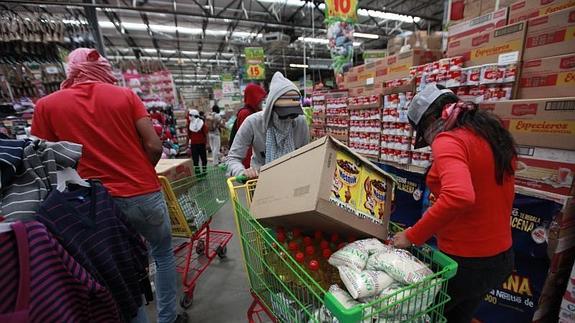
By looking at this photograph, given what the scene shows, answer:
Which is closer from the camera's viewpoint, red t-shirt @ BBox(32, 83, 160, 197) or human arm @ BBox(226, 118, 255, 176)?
red t-shirt @ BBox(32, 83, 160, 197)

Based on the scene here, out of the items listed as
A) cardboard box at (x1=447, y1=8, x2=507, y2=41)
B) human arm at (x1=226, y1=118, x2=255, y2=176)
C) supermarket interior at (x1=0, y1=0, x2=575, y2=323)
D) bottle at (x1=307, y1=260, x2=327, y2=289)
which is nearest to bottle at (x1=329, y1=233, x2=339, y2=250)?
supermarket interior at (x1=0, y1=0, x2=575, y2=323)

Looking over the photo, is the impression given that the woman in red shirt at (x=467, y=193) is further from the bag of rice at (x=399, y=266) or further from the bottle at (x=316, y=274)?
the bottle at (x=316, y=274)

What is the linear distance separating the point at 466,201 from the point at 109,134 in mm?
1895

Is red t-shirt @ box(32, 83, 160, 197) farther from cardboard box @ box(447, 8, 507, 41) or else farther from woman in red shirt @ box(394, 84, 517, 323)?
cardboard box @ box(447, 8, 507, 41)

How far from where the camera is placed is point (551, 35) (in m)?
1.83

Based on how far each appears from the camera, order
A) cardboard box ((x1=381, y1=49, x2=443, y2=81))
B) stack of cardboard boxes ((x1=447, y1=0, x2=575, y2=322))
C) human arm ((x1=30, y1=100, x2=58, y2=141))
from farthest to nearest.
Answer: cardboard box ((x1=381, y1=49, x2=443, y2=81)) < stack of cardboard boxes ((x1=447, y1=0, x2=575, y2=322)) < human arm ((x1=30, y1=100, x2=58, y2=141))

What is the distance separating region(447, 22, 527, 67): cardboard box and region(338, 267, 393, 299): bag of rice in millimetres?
2157

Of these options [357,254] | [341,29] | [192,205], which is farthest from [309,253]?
[341,29]

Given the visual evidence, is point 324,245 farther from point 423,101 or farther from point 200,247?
point 200,247

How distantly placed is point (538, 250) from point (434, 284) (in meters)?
1.54

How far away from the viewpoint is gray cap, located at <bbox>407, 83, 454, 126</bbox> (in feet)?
4.01

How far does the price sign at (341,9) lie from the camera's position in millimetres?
4461

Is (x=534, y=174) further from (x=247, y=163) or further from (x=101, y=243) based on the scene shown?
(x=101, y=243)

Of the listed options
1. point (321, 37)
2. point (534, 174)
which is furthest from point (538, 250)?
point (321, 37)
